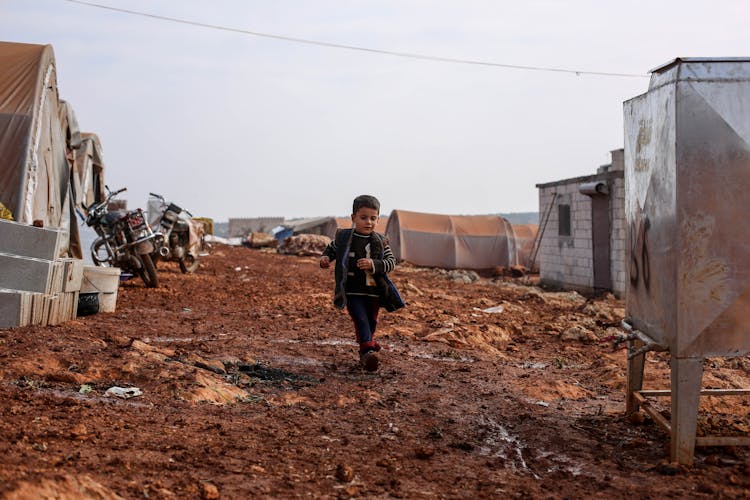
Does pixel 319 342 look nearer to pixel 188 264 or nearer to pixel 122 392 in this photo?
pixel 122 392

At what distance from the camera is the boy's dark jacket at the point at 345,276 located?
6551 millimetres

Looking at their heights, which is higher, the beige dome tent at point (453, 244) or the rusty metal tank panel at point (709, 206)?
the beige dome tent at point (453, 244)

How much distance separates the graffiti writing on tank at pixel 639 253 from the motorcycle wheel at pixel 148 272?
8.73m

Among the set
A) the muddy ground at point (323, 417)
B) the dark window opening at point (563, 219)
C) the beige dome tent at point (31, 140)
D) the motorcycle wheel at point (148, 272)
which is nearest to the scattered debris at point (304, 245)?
the dark window opening at point (563, 219)

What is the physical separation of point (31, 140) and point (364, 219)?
5745 mm

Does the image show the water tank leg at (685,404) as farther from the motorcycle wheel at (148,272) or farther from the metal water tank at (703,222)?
the motorcycle wheel at (148,272)

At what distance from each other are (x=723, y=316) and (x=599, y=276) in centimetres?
1497

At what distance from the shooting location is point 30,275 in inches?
280

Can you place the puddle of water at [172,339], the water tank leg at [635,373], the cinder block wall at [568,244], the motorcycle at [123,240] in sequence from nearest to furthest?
the water tank leg at [635,373] → the puddle of water at [172,339] → the motorcycle at [123,240] → the cinder block wall at [568,244]

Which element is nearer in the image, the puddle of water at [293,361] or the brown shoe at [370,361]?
the brown shoe at [370,361]

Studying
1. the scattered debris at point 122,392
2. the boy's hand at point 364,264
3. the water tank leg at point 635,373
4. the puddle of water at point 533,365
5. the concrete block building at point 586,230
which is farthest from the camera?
the concrete block building at point 586,230

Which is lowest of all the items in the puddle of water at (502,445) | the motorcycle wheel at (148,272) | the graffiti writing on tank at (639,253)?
the puddle of water at (502,445)

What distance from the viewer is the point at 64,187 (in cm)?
1202

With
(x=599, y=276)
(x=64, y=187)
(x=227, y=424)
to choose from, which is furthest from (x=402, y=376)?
(x=599, y=276)
